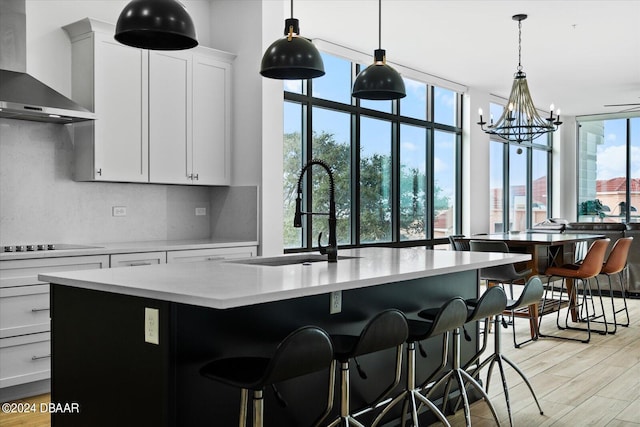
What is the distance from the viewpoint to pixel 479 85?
9469 mm

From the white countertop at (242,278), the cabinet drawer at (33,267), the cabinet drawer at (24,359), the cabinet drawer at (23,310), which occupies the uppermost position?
the white countertop at (242,278)

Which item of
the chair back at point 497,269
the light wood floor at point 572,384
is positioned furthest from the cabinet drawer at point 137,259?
the chair back at point 497,269

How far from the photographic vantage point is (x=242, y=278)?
2.58 m

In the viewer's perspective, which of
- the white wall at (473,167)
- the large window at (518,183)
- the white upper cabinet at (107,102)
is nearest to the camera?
the white upper cabinet at (107,102)

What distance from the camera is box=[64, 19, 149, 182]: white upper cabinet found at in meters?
4.55

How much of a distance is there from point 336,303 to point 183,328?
3.06 feet

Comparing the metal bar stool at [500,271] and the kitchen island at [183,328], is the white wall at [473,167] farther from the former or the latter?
the kitchen island at [183,328]

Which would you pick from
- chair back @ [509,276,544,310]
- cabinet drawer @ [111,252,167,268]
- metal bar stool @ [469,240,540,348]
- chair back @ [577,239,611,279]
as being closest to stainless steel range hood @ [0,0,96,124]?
cabinet drawer @ [111,252,167,268]

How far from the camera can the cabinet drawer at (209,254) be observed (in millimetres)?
4719

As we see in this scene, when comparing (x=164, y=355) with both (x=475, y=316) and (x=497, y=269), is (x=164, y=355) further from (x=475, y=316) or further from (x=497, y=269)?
(x=497, y=269)

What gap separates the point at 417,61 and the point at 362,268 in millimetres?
5389

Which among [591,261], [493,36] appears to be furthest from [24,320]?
[493,36]

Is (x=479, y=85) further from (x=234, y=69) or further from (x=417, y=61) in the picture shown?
(x=234, y=69)

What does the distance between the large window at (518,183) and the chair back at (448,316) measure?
23.4ft
